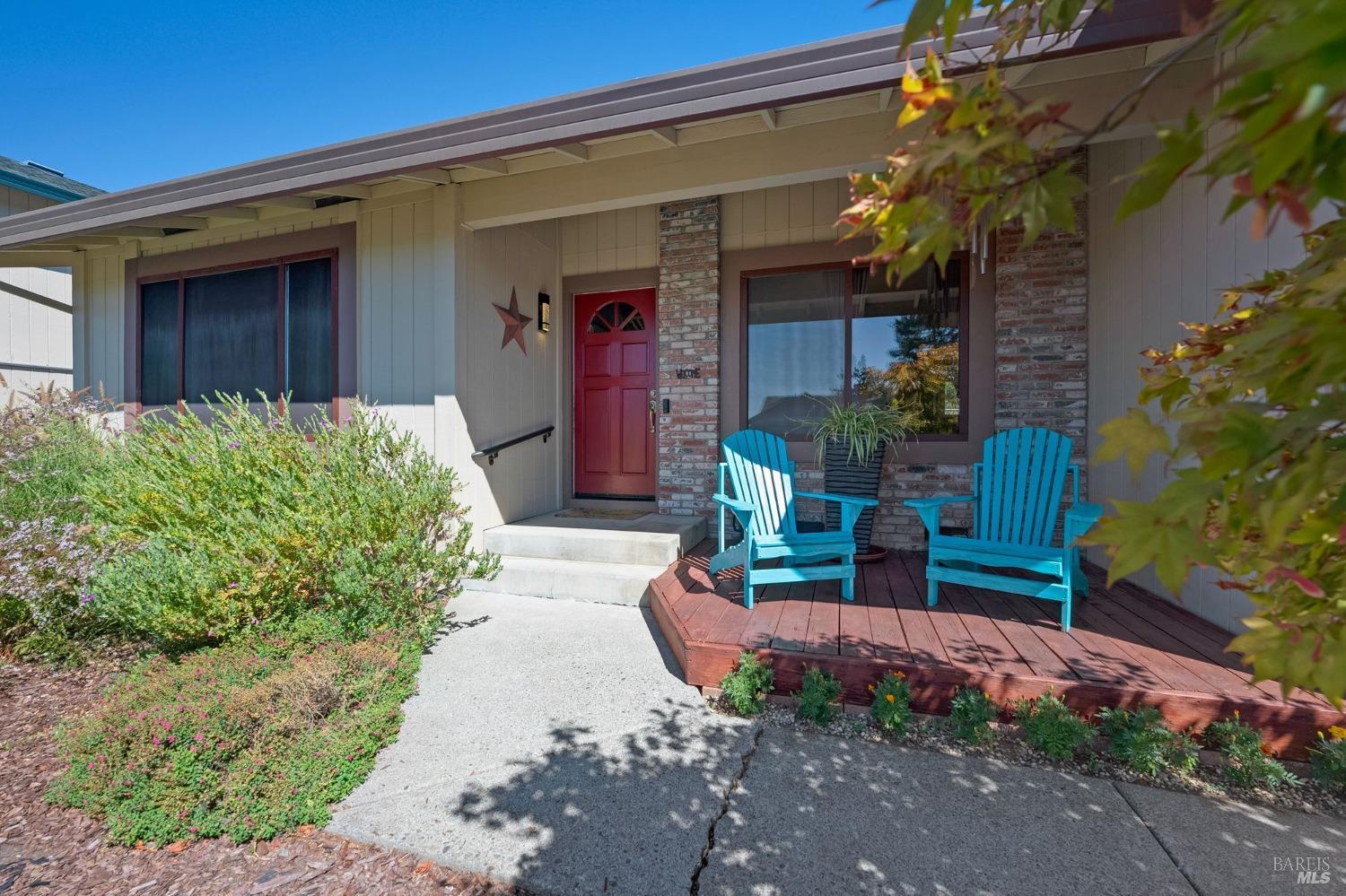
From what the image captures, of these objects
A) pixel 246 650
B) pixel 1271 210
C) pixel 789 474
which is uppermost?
pixel 1271 210

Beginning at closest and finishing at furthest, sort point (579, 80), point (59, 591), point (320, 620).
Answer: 1. point (320, 620)
2. point (59, 591)
3. point (579, 80)

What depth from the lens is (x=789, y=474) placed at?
147 inches

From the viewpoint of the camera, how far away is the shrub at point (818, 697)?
245cm

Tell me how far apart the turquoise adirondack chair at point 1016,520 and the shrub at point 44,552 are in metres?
4.47

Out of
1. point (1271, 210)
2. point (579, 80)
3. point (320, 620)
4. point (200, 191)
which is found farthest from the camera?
point (200, 191)

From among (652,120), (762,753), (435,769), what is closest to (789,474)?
(762,753)

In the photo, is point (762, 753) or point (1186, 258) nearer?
point (762, 753)

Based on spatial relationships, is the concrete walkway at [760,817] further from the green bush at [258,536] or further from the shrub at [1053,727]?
the green bush at [258,536]

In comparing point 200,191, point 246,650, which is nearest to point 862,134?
point 246,650

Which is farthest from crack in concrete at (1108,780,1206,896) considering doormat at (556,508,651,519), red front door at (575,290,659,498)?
red front door at (575,290,659,498)

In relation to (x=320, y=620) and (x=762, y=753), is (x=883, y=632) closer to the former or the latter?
(x=762, y=753)

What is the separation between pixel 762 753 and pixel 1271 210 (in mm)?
2234

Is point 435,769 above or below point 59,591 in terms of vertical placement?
below

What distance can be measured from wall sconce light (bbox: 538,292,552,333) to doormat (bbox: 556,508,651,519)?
167 centimetres
